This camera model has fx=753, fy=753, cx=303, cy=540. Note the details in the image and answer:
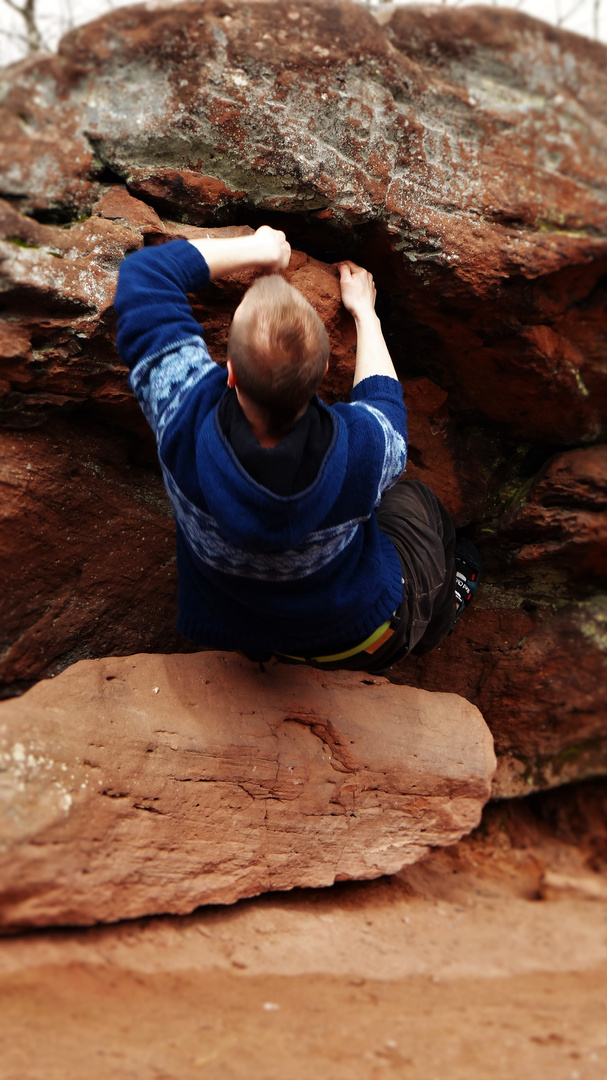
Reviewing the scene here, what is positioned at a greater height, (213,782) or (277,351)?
(277,351)

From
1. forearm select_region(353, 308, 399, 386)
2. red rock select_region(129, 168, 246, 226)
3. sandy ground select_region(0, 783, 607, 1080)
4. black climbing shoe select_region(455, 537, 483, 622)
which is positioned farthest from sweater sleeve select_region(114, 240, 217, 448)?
black climbing shoe select_region(455, 537, 483, 622)

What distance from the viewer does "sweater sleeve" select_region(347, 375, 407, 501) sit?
1962mm

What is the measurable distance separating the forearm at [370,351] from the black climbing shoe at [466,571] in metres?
0.95

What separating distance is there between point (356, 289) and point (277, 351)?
98 centimetres

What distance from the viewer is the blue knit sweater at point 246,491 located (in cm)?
176

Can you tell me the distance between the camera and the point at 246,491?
5.58ft

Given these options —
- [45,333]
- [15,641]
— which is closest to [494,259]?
[45,333]

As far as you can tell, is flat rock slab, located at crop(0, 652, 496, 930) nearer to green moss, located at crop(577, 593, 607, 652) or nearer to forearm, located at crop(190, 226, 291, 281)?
green moss, located at crop(577, 593, 607, 652)

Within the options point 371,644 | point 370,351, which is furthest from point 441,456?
point 371,644

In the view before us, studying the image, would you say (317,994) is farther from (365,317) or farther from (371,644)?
(365,317)

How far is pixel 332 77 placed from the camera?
7.52 ft

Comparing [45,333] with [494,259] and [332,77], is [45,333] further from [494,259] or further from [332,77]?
[494,259]

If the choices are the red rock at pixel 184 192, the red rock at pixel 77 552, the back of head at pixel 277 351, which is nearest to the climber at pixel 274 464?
the back of head at pixel 277 351

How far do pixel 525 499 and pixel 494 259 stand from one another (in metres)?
1.01
